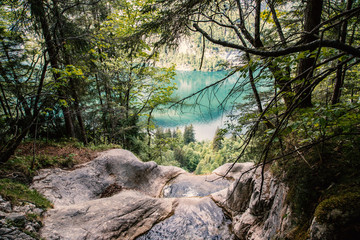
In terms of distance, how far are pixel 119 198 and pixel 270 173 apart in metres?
4.50

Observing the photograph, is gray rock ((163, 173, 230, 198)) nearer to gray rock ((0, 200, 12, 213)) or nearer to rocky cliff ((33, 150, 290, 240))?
rocky cliff ((33, 150, 290, 240))

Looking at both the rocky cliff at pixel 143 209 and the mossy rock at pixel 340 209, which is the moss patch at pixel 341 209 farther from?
the rocky cliff at pixel 143 209

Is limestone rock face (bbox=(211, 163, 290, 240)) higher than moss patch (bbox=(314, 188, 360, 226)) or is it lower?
lower

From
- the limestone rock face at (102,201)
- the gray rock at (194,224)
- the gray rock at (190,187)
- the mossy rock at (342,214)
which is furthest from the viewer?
the gray rock at (190,187)

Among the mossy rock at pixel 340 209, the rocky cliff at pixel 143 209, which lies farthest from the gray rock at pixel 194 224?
the mossy rock at pixel 340 209

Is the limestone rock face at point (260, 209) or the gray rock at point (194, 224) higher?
the limestone rock face at point (260, 209)

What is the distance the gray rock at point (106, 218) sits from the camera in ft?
11.3

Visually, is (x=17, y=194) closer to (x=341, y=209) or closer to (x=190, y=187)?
(x=341, y=209)

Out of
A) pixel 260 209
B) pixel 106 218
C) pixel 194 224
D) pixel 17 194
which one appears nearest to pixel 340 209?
pixel 260 209

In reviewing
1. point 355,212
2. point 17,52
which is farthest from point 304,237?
point 17,52

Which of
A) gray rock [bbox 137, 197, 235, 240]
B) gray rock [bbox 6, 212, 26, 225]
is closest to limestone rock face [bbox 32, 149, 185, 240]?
gray rock [bbox 137, 197, 235, 240]

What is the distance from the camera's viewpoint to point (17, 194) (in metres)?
3.50

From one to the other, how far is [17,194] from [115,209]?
221 cm

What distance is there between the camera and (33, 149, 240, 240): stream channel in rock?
3713 mm
